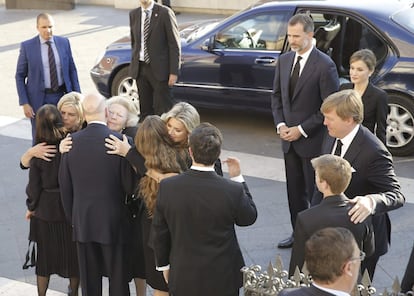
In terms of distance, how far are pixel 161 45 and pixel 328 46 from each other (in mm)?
1975

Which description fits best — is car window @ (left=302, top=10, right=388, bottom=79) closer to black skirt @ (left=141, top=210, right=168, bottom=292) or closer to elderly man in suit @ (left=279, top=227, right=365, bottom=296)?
black skirt @ (left=141, top=210, right=168, bottom=292)

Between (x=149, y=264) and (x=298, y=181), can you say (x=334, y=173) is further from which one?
(x=298, y=181)

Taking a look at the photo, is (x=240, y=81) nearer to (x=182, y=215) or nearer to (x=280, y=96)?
(x=280, y=96)

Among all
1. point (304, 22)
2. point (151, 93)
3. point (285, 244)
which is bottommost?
point (285, 244)

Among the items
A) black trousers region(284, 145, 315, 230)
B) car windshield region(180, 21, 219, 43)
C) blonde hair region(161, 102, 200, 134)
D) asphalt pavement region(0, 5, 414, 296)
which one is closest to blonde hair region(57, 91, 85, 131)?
blonde hair region(161, 102, 200, 134)

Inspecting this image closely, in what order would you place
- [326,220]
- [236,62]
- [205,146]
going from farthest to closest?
1. [236,62]
2. [205,146]
3. [326,220]

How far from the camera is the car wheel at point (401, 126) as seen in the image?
8.50 metres

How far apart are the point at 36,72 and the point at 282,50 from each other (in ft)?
9.80

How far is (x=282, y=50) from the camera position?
9023mm

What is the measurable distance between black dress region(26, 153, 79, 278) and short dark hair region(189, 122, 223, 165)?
4.50 feet

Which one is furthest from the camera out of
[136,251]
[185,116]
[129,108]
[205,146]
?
[129,108]

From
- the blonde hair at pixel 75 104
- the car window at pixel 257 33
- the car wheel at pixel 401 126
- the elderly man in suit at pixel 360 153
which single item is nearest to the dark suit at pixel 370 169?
→ the elderly man in suit at pixel 360 153

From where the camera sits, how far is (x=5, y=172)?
8.37m

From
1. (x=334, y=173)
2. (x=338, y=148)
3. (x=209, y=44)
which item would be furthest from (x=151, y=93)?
(x=334, y=173)
